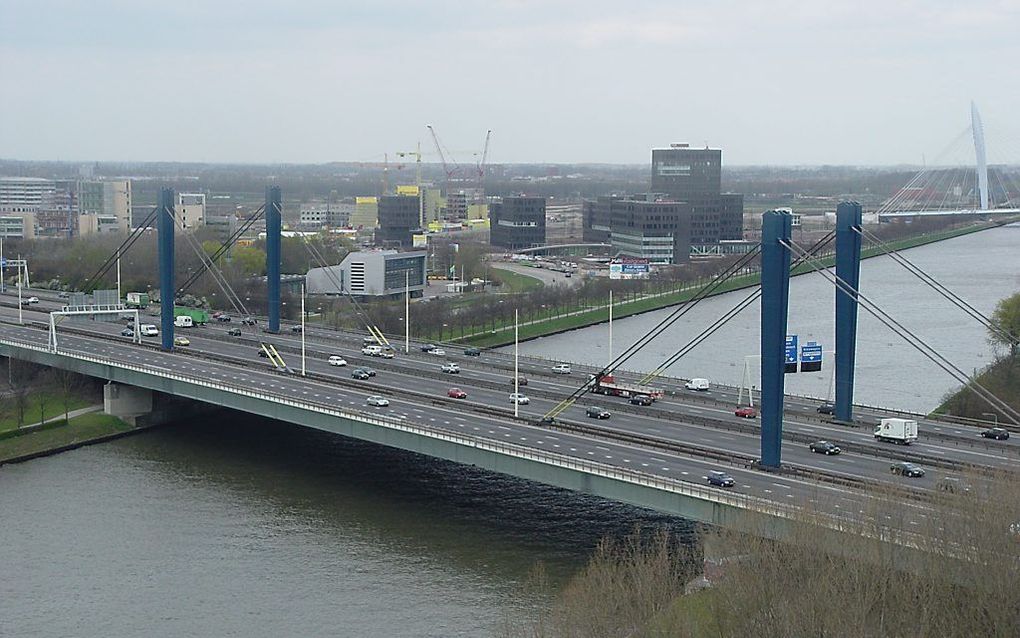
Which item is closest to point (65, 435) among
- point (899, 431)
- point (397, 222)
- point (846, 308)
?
point (846, 308)

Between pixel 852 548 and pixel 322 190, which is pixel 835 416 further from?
pixel 322 190

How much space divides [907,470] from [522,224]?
58041 mm

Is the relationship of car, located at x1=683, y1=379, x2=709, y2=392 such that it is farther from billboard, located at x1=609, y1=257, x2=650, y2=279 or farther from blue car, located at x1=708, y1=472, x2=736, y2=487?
billboard, located at x1=609, y1=257, x2=650, y2=279

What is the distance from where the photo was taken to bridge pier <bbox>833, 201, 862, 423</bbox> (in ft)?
71.5

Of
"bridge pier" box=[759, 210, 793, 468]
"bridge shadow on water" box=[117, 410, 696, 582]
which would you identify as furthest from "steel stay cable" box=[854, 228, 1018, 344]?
"bridge shadow on water" box=[117, 410, 696, 582]

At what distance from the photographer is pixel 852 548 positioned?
1334cm

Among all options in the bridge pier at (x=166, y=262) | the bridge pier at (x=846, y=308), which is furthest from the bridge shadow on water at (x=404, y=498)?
the bridge pier at (x=846, y=308)

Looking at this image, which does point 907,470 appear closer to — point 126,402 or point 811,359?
point 811,359

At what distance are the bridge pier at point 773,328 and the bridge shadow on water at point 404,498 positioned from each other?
1.95 m

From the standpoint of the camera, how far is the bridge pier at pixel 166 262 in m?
30.3

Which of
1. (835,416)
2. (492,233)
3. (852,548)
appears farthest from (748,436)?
(492,233)

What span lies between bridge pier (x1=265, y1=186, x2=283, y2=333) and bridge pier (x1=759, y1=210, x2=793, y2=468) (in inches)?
679

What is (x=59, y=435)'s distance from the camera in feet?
84.5

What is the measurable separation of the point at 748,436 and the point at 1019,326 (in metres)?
12.7
